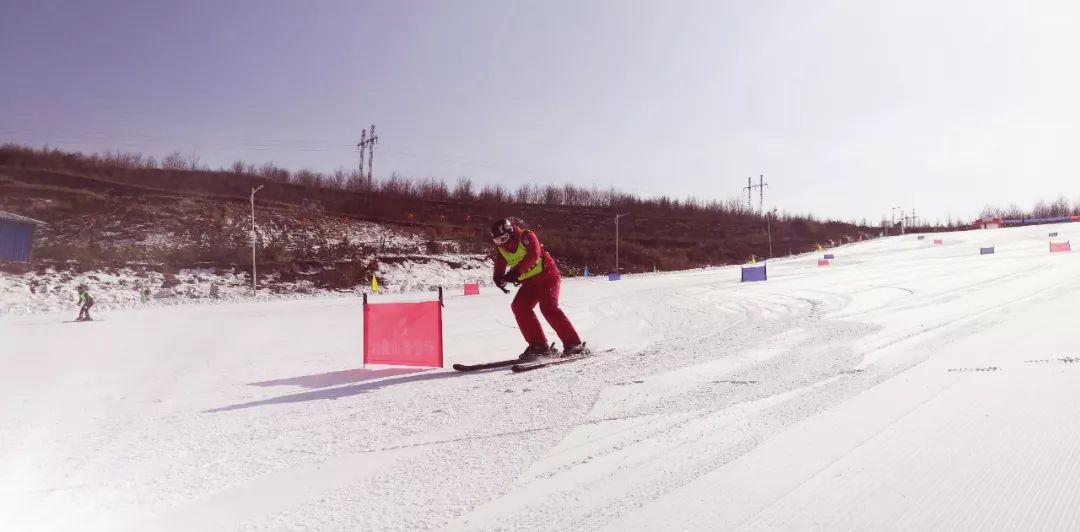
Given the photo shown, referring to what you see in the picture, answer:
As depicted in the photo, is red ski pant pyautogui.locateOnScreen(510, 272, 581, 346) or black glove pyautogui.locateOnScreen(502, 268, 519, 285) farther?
red ski pant pyautogui.locateOnScreen(510, 272, 581, 346)

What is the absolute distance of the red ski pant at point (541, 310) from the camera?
7004mm

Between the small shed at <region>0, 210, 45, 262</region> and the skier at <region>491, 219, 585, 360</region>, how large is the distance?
79.4 ft

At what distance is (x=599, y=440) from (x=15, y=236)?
2943 cm

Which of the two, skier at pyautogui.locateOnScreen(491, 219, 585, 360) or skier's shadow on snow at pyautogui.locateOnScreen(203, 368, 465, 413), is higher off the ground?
skier at pyautogui.locateOnScreen(491, 219, 585, 360)

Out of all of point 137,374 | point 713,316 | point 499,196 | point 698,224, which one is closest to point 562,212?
point 499,196

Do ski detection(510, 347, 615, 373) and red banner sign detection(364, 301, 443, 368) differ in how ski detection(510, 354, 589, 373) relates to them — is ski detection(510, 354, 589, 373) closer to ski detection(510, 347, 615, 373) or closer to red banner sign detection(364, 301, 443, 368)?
ski detection(510, 347, 615, 373)

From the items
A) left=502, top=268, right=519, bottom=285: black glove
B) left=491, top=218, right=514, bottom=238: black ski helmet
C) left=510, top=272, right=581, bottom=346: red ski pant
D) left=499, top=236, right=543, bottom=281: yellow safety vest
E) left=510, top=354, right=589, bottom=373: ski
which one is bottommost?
left=510, top=354, right=589, bottom=373: ski

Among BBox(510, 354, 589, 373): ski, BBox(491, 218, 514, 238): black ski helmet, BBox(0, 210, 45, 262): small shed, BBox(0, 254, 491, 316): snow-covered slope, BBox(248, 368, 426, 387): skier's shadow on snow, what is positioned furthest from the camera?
BBox(0, 254, 491, 316): snow-covered slope

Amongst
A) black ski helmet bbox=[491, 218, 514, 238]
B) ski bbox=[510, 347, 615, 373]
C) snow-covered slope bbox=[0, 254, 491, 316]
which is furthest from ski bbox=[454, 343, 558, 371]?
snow-covered slope bbox=[0, 254, 491, 316]

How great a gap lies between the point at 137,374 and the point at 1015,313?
38.1 ft

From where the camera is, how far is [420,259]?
43.5 metres

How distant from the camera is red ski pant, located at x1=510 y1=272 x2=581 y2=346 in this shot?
276 inches

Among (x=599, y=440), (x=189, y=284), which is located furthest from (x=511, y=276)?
(x=189, y=284)

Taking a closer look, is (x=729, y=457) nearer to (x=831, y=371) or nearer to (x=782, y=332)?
(x=831, y=371)
